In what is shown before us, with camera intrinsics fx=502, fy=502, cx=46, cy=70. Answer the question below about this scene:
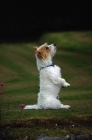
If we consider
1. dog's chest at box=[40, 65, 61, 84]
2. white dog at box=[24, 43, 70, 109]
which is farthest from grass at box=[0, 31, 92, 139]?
dog's chest at box=[40, 65, 61, 84]

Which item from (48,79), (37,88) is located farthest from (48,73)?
(37,88)

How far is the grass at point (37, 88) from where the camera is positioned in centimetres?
1048

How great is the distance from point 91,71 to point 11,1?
12.0m

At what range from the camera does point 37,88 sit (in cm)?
1683

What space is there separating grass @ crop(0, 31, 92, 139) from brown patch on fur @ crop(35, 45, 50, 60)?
Result: 1219 millimetres

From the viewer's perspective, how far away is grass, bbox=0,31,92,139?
10.5m

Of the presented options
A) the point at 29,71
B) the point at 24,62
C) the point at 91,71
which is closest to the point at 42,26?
the point at 24,62

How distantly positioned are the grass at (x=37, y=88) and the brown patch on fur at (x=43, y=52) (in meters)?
1.22

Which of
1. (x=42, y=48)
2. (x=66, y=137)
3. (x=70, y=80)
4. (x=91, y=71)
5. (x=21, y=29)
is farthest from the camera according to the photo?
(x=21, y=29)

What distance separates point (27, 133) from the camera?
33.5ft

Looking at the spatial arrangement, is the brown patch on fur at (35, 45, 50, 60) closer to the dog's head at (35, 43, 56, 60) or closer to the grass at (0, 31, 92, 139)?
the dog's head at (35, 43, 56, 60)

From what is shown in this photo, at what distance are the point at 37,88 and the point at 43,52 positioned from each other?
586 centimetres

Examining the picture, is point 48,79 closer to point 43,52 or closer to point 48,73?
point 48,73

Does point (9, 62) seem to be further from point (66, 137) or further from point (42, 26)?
point (66, 137)
